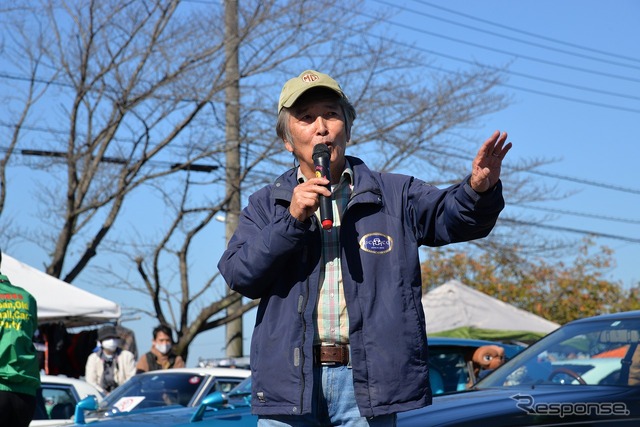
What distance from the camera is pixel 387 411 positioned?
268cm

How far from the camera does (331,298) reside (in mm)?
2818

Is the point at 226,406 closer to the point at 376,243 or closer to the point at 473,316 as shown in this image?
the point at 376,243

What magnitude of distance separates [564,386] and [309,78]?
2613 millimetres

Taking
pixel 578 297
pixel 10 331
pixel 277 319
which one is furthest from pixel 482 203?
pixel 578 297

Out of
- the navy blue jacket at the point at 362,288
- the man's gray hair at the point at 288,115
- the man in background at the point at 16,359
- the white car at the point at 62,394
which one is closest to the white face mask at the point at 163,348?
the white car at the point at 62,394

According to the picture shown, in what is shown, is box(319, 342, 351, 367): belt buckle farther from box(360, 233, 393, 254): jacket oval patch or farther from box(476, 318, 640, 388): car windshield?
box(476, 318, 640, 388): car windshield

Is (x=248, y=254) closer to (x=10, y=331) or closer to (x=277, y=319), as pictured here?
(x=277, y=319)

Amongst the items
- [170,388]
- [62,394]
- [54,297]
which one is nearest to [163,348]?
[54,297]

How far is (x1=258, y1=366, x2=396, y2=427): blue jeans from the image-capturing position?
275 centimetres

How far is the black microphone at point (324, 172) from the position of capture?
107 inches

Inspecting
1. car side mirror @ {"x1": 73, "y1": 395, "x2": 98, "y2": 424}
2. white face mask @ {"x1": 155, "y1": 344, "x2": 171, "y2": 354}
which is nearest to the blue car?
car side mirror @ {"x1": 73, "y1": 395, "x2": 98, "y2": 424}

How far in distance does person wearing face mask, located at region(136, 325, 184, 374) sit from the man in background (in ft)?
21.7

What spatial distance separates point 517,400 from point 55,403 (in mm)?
5140

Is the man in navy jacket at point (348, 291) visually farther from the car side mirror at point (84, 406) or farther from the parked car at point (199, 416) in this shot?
the car side mirror at point (84, 406)
